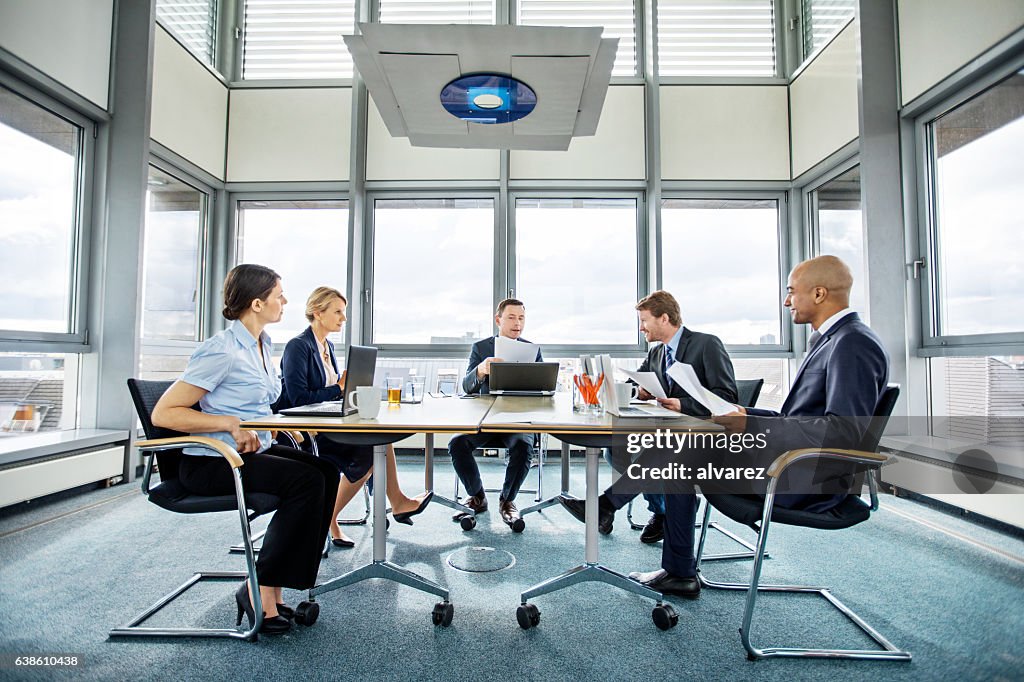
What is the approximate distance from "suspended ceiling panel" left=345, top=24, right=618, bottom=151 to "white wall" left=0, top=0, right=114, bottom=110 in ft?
7.20

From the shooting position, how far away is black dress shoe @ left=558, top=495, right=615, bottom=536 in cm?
250

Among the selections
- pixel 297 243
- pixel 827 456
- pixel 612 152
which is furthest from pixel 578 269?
pixel 827 456

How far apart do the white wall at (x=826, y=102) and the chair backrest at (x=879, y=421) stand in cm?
324

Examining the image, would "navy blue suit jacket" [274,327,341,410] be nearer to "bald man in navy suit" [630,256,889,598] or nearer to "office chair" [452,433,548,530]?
"office chair" [452,433,548,530]

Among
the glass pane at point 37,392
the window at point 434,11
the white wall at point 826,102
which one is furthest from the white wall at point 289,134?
the white wall at point 826,102

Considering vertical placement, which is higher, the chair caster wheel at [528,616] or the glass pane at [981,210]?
the glass pane at [981,210]

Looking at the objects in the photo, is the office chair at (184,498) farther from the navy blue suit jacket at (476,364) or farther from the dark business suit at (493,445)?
the navy blue suit jacket at (476,364)

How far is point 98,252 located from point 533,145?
3.32m

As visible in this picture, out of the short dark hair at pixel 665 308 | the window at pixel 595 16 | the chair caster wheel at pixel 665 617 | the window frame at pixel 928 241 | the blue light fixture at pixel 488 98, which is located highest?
the window at pixel 595 16

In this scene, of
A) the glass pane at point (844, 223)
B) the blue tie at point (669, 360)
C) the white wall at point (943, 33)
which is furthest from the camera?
the glass pane at point (844, 223)

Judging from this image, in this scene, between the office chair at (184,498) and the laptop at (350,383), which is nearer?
the office chair at (184,498)

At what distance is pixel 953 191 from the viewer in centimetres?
356

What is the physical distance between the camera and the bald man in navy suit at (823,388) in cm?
176

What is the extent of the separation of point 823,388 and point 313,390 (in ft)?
7.31
